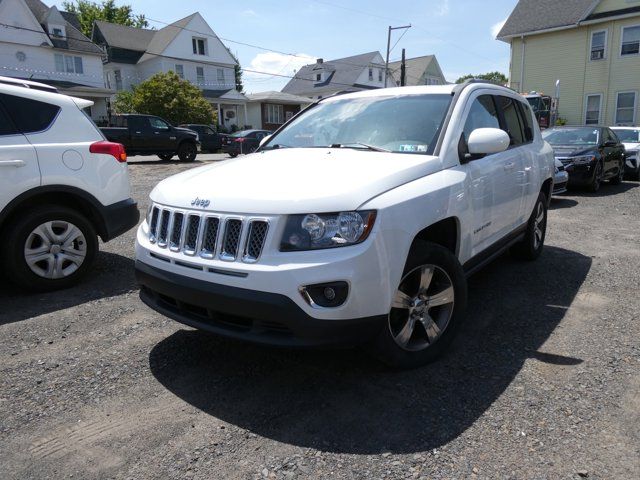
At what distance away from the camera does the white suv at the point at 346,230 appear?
2.62 metres

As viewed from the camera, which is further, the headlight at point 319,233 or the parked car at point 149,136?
the parked car at point 149,136

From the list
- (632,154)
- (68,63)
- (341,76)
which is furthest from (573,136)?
(341,76)

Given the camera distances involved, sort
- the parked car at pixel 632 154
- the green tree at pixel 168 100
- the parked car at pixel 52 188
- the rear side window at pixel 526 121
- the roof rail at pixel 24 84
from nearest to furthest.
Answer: the parked car at pixel 52 188, the roof rail at pixel 24 84, the rear side window at pixel 526 121, the parked car at pixel 632 154, the green tree at pixel 168 100

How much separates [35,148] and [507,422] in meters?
4.39

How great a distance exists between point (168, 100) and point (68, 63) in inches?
379

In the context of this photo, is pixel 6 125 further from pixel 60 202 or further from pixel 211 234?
pixel 211 234

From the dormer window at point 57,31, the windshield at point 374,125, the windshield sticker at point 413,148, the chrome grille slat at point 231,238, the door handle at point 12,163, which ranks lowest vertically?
the chrome grille slat at point 231,238

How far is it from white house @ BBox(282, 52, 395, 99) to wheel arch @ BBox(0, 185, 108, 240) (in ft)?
147

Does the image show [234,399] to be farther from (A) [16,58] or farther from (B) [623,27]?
(A) [16,58]

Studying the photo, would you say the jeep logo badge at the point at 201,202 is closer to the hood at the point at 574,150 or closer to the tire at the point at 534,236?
the tire at the point at 534,236

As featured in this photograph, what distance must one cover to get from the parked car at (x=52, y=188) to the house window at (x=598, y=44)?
2683cm

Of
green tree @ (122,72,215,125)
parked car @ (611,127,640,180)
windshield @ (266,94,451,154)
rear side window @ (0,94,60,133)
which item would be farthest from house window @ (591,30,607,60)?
rear side window @ (0,94,60,133)

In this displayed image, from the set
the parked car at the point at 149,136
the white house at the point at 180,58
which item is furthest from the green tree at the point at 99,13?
the parked car at the point at 149,136

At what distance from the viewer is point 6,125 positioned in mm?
4473
